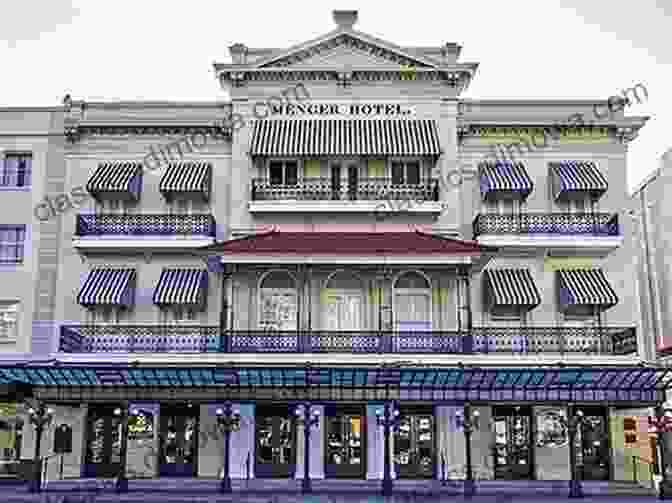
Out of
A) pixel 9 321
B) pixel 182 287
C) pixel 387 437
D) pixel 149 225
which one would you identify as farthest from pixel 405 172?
pixel 9 321

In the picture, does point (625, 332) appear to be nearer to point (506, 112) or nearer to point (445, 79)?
point (506, 112)

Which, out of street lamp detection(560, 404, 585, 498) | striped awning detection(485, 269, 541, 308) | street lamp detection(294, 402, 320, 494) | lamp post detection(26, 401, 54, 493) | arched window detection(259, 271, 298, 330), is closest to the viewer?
street lamp detection(560, 404, 585, 498)

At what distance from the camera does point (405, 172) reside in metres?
28.5

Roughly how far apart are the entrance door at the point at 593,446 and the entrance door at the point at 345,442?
766 centimetres

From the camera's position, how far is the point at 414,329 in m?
27.0

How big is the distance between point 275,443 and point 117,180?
1137cm

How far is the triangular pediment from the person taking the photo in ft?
94.5

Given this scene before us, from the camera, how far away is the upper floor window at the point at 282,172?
2848 cm

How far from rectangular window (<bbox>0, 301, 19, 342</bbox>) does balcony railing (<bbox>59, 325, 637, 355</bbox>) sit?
9.91ft

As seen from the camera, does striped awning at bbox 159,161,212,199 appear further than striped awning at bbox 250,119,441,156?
Yes

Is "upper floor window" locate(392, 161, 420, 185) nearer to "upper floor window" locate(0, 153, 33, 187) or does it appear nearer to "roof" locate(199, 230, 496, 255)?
"roof" locate(199, 230, 496, 255)

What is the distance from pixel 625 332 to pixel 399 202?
29.9 feet

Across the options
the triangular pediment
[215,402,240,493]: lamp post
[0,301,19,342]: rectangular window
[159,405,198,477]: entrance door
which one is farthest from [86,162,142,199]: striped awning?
[215,402,240,493]: lamp post

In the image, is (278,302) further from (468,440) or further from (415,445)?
(468,440)
